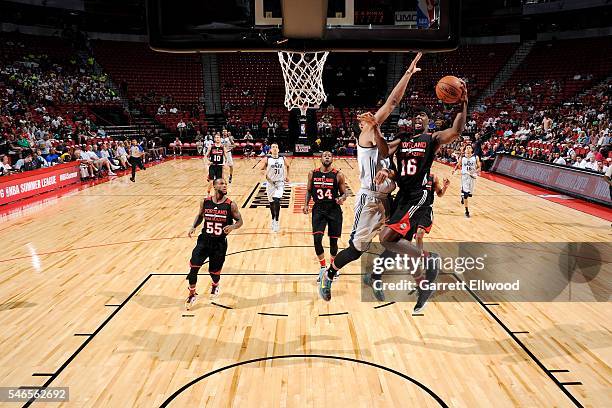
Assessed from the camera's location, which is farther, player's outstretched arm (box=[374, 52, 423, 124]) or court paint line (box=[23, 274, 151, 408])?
player's outstretched arm (box=[374, 52, 423, 124])

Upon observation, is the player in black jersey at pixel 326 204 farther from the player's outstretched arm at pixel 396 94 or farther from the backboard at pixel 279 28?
the backboard at pixel 279 28

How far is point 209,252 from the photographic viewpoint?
6.21 m

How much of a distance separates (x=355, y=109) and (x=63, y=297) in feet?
88.6

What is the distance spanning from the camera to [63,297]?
6609 mm

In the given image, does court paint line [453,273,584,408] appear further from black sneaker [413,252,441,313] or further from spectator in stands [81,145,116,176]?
spectator in stands [81,145,116,176]

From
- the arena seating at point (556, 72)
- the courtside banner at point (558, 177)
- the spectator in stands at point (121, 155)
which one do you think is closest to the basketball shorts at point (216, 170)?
the spectator in stands at point (121, 155)

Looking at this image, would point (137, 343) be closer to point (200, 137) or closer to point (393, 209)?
point (393, 209)

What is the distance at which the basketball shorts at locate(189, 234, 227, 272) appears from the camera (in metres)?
6.11

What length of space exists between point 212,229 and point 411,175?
258 centimetres

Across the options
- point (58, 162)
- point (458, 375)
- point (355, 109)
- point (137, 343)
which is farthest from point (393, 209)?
point (355, 109)

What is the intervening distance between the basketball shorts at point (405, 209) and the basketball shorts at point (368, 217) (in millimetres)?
244

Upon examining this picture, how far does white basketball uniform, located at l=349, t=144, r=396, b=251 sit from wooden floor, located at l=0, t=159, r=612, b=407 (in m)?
0.98

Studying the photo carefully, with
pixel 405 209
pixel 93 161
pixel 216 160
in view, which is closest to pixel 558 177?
pixel 216 160

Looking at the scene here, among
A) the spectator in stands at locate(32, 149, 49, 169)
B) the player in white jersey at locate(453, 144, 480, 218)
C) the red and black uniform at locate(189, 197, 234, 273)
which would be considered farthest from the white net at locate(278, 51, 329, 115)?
the spectator in stands at locate(32, 149, 49, 169)
